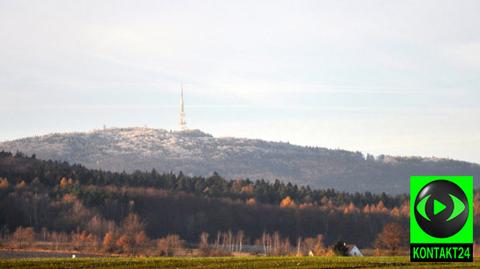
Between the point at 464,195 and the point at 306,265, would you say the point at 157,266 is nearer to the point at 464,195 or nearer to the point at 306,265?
the point at 306,265

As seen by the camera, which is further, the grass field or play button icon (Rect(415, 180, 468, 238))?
the grass field

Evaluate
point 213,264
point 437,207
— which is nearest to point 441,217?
point 437,207

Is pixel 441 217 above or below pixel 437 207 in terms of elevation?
below

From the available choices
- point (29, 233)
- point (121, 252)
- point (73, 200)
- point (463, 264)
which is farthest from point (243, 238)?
point (463, 264)

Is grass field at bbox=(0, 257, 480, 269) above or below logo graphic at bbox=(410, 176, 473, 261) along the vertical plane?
below

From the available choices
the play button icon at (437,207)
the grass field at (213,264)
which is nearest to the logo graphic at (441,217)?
the play button icon at (437,207)

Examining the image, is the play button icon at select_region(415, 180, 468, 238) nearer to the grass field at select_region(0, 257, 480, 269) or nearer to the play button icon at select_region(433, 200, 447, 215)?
the play button icon at select_region(433, 200, 447, 215)

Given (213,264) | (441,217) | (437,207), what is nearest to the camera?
(437,207)

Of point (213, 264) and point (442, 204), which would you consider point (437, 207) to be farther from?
point (213, 264)

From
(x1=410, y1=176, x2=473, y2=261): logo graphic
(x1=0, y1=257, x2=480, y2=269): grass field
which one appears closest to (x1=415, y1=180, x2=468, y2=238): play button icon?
(x1=410, y1=176, x2=473, y2=261): logo graphic
